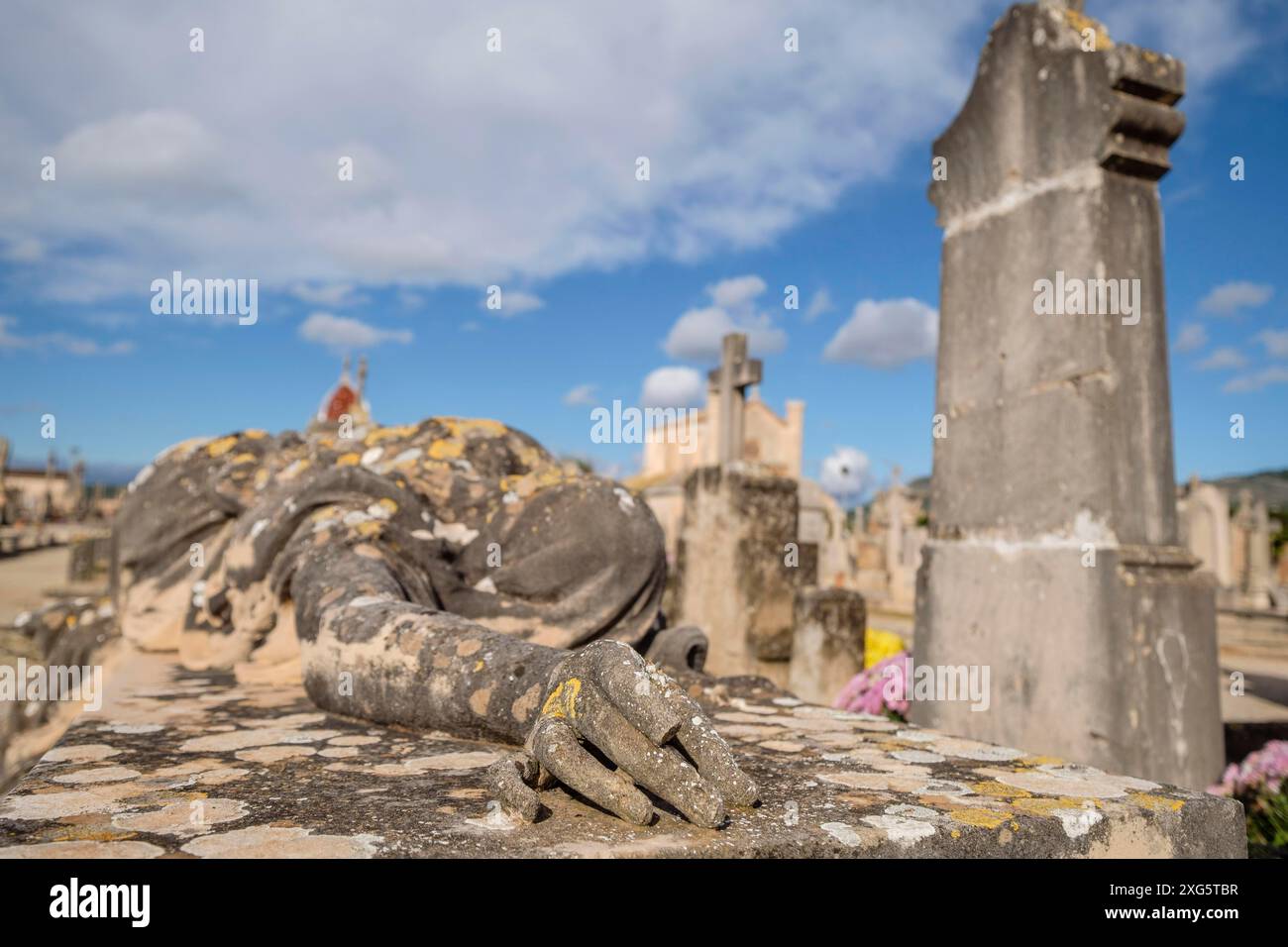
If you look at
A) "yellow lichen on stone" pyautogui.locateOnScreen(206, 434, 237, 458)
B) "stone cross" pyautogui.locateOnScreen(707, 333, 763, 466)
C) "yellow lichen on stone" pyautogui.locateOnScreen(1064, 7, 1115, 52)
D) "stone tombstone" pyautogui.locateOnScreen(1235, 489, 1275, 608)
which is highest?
"yellow lichen on stone" pyautogui.locateOnScreen(1064, 7, 1115, 52)

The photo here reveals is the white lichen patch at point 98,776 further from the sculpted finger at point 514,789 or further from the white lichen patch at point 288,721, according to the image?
the sculpted finger at point 514,789

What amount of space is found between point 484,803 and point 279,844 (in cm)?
38

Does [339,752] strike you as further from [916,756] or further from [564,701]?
[916,756]

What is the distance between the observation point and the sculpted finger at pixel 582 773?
1.48 metres

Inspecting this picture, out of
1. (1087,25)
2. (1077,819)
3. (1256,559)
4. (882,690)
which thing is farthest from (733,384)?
(1256,559)

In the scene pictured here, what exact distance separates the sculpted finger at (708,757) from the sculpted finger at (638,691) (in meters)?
0.02

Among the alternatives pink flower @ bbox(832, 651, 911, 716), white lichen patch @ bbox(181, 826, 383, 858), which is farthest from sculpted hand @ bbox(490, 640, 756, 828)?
pink flower @ bbox(832, 651, 911, 716)

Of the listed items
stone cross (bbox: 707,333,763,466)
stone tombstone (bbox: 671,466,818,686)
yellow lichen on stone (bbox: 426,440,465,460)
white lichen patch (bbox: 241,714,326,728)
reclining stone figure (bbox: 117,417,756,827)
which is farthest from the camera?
stone cross (bbox: 707,333,763,466)

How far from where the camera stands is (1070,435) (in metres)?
3.69

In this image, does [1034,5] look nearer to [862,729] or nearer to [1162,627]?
[1162,627]

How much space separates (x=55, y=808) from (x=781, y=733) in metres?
1.72

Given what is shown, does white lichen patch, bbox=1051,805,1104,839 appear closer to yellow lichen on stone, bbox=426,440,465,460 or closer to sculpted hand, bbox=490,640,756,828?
sculpted hand, bbox=490,640,756,828

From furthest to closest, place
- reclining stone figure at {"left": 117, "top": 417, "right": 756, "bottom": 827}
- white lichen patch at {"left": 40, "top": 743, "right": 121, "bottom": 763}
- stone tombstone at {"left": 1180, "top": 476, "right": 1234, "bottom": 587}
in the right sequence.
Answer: stone tombstone at {"left": 1180, "top": 476, "right": 1234, "bottom": 587}, white lichen patch at {"left": 40, "top": 743, "right": 121, "bottom": 763}, reclining stone figure at {"left": 117, "top": 417, "right": 756, "bottom": 827}

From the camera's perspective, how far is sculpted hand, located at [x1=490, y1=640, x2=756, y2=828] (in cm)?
149
